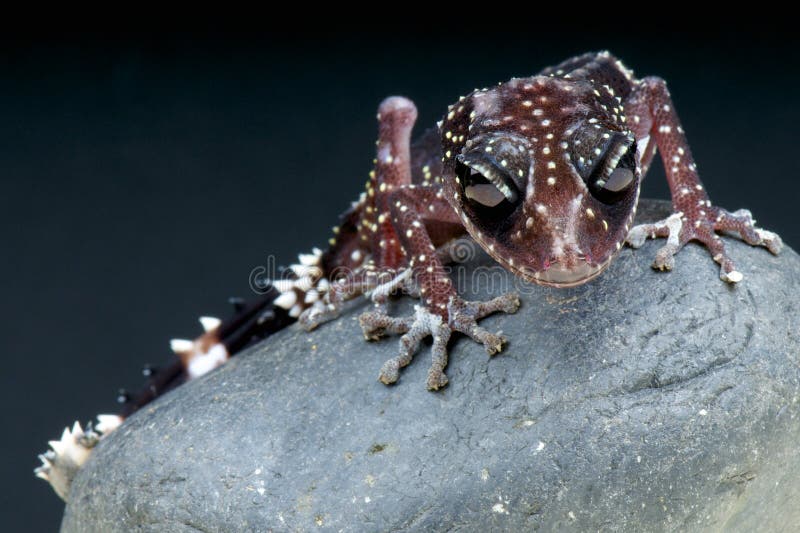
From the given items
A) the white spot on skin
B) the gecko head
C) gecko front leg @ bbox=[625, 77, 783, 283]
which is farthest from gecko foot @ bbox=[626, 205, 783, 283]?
the white spot on skin

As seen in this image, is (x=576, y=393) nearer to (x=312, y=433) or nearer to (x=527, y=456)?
→ (x=527, y=456)

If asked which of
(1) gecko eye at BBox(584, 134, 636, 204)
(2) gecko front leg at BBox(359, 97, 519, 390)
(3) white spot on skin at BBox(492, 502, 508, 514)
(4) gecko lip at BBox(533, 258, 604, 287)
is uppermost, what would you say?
(1) gecko eye at BBox(584, 134, 636, 204)

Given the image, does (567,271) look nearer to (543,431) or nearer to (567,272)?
(567,272)

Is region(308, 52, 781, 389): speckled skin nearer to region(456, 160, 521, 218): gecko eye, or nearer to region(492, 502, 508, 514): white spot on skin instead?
region(456, 160, 521, 218): gecko eye

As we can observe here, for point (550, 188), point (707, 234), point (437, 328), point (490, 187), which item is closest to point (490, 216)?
point (490, 187)

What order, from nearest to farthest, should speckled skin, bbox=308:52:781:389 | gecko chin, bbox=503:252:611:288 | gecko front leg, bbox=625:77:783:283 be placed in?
gecko chin, bbox=503:252:611:288, speckled skin, bbox=308:52:781:389, gecko front leg, bbox=625:77:783:283

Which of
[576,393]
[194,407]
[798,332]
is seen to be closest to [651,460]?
[576,393]
